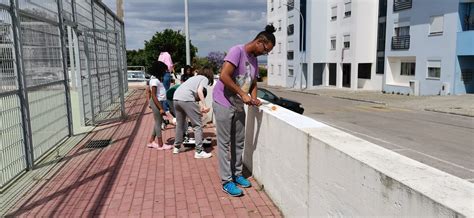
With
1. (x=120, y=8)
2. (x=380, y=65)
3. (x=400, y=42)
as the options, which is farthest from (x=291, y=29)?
(x=120, y=8)

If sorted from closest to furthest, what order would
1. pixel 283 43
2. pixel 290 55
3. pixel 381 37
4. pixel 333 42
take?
pixel 381 37 < pixel 333 42 < pixel 290 55 < pixel 283 43

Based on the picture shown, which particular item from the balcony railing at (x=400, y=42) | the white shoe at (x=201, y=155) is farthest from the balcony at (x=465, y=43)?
the white shoe at (x=201, y=155)

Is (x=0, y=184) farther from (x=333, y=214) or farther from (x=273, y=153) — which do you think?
(x=333, y=214)

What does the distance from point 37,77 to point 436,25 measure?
89.0 ft

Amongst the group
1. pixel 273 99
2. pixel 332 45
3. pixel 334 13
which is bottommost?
pixel 273 99

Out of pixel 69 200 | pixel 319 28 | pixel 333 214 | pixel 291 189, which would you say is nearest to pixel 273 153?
pixel 291 189

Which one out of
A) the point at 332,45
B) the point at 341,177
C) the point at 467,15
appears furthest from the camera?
the point at 332,45

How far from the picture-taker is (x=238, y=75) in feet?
14.9

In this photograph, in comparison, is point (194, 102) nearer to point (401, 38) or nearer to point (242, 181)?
point (242, 181)

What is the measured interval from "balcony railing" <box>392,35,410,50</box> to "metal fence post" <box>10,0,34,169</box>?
2984 cm

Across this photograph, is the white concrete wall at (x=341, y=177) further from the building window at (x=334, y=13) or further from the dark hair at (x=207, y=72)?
the building window at (x=334, y=13)

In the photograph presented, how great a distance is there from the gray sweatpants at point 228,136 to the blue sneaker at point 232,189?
62 mm

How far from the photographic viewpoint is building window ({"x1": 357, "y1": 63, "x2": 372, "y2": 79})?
38344mm

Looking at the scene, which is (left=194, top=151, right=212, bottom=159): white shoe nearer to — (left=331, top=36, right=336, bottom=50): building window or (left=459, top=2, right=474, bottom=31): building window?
(left=459, top=2, right=474, bottom=31): building window
